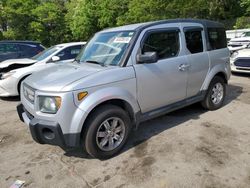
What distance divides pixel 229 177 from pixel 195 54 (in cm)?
234

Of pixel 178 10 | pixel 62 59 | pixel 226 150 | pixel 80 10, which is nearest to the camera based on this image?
pixel 226 150

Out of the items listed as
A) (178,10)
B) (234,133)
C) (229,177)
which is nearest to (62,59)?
(234,133)

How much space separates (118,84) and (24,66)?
15.6ft

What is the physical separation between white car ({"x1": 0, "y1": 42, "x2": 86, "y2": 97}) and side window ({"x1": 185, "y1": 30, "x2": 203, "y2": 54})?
11.5ft

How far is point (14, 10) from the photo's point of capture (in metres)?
25.6

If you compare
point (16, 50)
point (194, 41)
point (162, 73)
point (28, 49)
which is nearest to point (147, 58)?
point (162, 73)

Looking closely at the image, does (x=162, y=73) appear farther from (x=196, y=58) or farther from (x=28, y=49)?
(x=28, y=49)

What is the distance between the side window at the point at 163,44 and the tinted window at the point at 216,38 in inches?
41.5

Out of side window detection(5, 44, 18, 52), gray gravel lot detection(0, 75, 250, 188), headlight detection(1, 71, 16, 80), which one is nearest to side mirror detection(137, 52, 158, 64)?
gray gravel lot detection(0, 75, 250, 188)

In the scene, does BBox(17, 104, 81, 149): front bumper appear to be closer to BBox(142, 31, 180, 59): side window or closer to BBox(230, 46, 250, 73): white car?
BBox(142, 31, 180, 59): side window

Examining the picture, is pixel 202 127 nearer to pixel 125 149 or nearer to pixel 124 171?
pixel 125 149

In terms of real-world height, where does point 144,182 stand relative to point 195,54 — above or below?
below

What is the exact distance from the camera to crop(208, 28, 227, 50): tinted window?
520 cm

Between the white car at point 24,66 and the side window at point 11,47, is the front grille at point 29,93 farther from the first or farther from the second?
the side window at point 11,47
